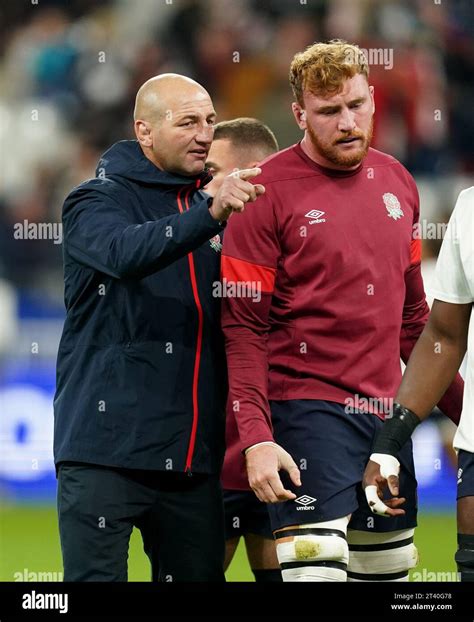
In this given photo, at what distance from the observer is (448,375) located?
124 inches

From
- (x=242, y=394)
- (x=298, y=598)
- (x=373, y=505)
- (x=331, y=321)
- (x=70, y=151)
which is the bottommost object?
(x=298, y=598)

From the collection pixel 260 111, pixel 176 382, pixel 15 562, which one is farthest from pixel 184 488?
pixel 260 111

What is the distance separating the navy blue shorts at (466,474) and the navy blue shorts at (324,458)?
390 millimetres

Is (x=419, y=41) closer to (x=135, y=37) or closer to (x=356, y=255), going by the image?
(x=135, y=37)

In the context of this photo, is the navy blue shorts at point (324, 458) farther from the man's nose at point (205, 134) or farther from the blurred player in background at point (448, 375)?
the man's nose at point (205, 134)

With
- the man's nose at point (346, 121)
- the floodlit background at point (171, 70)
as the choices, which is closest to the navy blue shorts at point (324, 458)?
the man's nose at point (346, 121)

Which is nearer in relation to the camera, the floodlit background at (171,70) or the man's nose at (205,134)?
the man's nose at (205,134)

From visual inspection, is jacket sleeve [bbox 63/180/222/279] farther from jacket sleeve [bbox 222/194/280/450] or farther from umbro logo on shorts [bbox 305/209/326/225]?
umbro logo on shorts [bbox 305/209/326/225]

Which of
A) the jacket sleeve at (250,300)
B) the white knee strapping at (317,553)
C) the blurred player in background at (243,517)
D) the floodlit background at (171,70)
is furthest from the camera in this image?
the floodlit background at (171,70)

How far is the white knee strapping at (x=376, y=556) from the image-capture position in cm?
346

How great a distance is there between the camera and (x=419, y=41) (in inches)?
352

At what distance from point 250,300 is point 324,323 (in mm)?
226

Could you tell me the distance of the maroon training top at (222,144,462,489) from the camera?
3346 millimetres

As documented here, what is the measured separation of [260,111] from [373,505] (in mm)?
5998
